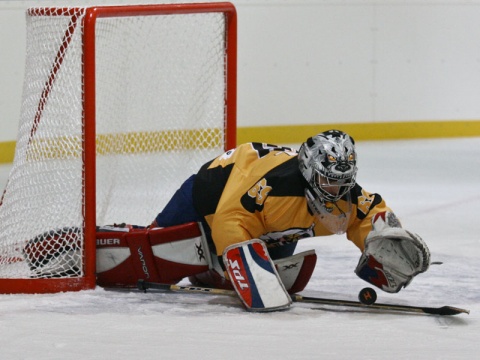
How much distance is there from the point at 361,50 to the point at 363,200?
635cm

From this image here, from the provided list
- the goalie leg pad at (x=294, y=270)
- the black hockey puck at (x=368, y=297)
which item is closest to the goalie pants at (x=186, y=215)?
the goalie leg pad at (x=294, y=270)

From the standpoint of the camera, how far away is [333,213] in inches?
156

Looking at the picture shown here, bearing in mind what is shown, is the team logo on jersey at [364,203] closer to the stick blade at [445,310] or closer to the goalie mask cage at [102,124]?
the stick blade at [445,310]

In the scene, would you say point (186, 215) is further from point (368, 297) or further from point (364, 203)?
point (368, 297)

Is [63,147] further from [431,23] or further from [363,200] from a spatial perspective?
[431,23]

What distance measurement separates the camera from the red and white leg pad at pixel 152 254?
427 cm

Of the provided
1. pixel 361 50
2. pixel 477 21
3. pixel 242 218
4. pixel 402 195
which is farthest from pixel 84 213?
pixel 477 21

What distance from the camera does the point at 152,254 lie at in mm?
4297

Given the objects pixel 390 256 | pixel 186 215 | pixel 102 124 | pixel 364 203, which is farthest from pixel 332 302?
pixel 102 124

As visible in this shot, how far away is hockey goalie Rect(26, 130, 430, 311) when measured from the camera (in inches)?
152

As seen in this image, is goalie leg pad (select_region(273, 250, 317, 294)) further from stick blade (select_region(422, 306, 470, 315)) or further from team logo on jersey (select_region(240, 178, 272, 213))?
stick blade (select_region(422, 306, 470, 315))

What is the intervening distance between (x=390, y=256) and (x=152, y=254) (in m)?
0.93

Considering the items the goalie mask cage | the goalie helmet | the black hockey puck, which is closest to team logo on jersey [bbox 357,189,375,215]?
the goalie helmet

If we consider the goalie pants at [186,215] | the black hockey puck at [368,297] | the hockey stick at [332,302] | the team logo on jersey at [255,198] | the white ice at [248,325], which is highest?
the team logo on jersey at [255,198]
